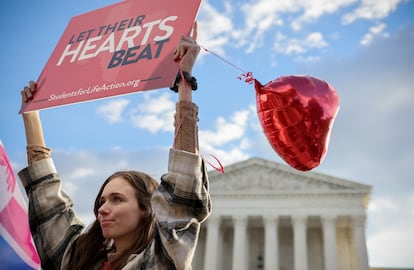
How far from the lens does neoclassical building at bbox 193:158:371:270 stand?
103 ft

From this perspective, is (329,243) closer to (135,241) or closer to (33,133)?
(33,133)

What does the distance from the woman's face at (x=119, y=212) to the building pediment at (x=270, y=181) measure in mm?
31005

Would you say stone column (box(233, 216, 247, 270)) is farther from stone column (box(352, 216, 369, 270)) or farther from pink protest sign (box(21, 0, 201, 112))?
pink protest sign (box(21, 0, 201, 112))

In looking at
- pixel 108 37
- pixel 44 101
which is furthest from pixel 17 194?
pixel 108 37

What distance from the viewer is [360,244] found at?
1206 inches

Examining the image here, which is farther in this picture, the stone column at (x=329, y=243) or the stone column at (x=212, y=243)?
the stone column at (x=212, y=243)

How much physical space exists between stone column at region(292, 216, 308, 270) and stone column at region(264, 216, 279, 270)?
137 centimetres

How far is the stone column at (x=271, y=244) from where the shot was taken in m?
31.0

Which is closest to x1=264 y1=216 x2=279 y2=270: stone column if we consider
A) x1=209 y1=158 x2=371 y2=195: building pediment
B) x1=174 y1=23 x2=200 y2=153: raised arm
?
x1=209 y1=158 x2=371 y2=195: building pediment

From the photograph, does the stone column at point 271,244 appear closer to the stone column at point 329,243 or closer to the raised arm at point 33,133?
the stone column at point 329,243

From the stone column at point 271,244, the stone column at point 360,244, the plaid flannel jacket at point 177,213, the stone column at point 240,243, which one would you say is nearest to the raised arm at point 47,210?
the plaid flannel jacket at point 177,213

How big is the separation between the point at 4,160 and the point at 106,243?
762mm

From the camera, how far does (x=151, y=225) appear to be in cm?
196

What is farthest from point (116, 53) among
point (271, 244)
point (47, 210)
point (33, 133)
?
point (271, 244)
